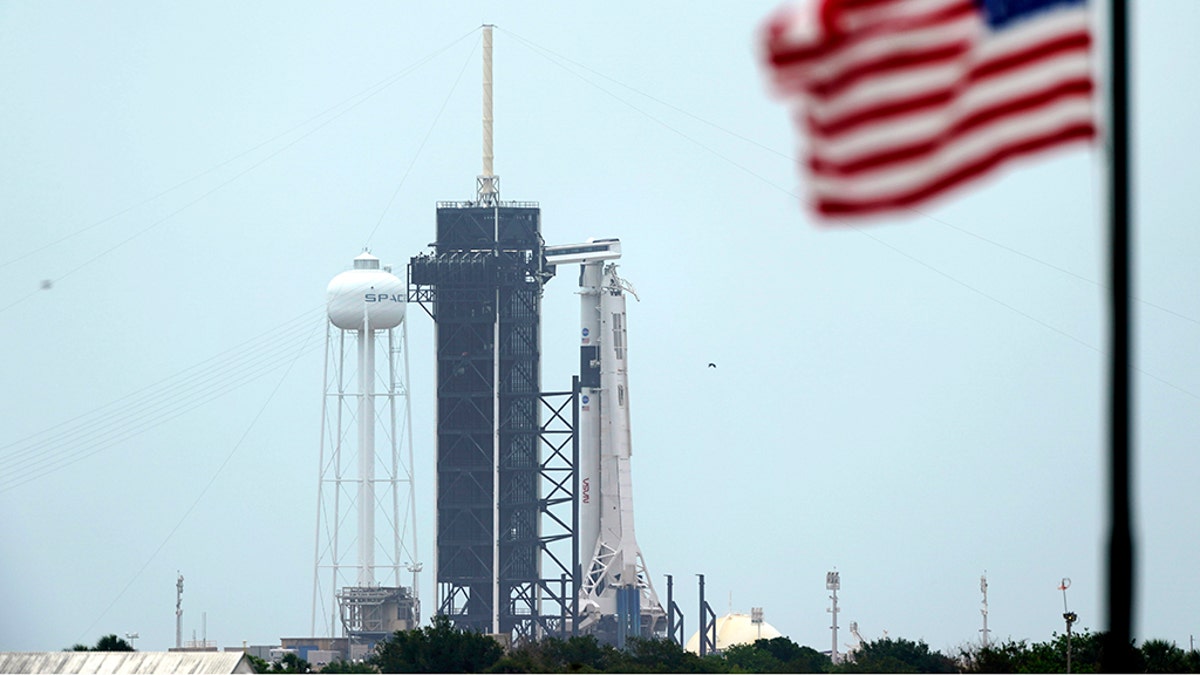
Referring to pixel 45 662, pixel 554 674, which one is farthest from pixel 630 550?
pixel 45 662

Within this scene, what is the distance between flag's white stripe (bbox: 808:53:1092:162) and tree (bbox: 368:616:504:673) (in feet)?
396

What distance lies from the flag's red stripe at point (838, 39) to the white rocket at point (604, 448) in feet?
535

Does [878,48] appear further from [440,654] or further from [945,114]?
[440,654]

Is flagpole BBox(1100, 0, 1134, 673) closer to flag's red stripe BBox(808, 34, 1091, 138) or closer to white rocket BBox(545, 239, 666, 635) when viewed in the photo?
flag's red stripe BBox(808, 34, 1091, 138)

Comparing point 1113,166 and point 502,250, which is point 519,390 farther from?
point 1113,166

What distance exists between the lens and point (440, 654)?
448ft

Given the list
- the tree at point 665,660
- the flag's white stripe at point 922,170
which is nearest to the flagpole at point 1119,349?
the flag's white stripe at point 922,170

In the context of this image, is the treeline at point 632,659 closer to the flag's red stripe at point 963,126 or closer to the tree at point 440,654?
the tree at point 440,654

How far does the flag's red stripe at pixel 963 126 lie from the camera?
13.7m

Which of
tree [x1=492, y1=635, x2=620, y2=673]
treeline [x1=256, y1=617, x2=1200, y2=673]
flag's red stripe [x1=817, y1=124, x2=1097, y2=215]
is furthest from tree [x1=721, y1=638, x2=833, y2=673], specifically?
flag's red stripe [x1=817, y1=124, x2=1097, y2=215]

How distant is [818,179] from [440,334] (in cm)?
15446

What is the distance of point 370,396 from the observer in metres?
Result: 180

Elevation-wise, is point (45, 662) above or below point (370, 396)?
below

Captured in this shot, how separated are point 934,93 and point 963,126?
0.29 m
